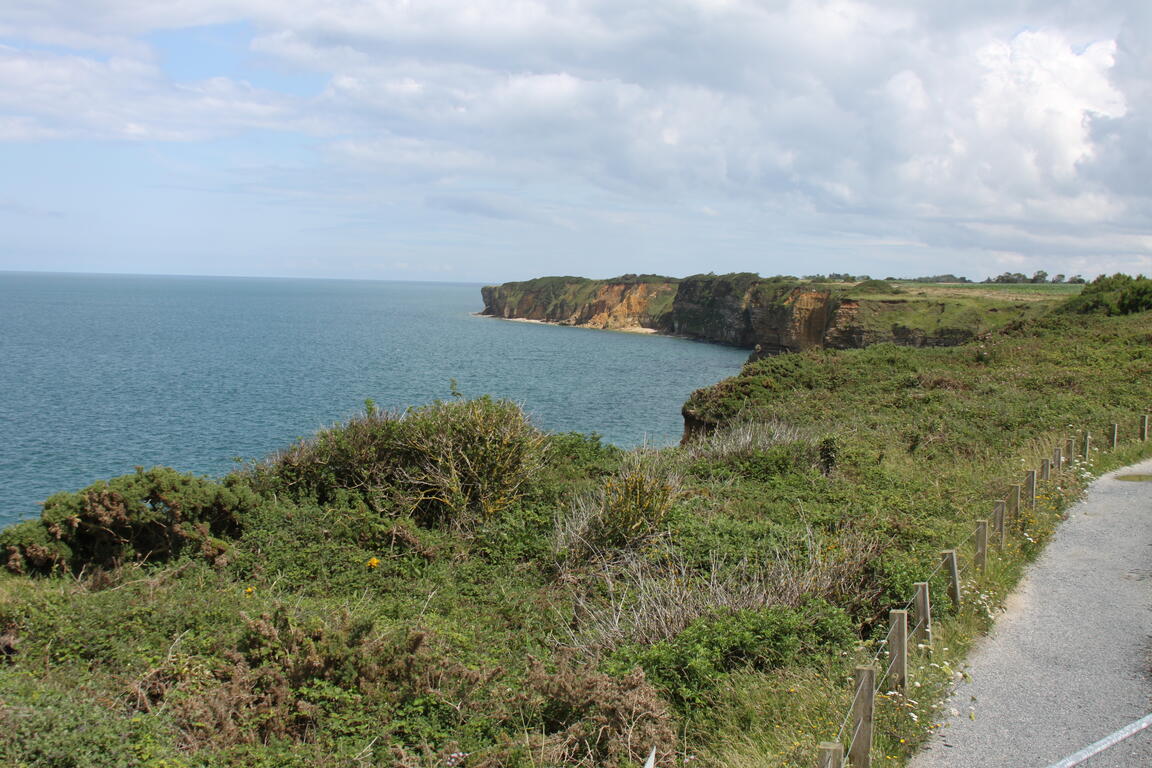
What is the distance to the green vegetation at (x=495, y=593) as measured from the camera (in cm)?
639

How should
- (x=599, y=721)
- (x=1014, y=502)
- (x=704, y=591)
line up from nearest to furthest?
(x=599, y=721) → (x=704, y=591) → (x=1014, y=502)

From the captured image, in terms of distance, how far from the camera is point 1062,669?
24.2ft

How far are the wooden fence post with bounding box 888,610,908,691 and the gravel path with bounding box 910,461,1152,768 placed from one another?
0.45m

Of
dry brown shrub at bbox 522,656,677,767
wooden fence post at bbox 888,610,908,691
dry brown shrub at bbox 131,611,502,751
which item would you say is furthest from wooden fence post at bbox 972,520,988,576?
dry brown shrub at bbox 131,611,502,751

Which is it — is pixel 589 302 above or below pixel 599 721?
above

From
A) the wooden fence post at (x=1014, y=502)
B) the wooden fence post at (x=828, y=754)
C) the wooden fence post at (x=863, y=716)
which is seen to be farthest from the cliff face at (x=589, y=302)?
the wooden fence post at (x=828, y=754)

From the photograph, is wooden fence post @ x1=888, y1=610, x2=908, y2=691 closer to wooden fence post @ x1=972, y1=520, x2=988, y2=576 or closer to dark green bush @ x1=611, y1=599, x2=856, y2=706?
dark green bush @ x1=611, y1=599, x2=856, y2=706

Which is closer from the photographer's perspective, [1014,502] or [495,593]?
[495,593]

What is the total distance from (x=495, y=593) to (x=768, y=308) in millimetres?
88378

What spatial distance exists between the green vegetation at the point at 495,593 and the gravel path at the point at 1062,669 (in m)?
0.31

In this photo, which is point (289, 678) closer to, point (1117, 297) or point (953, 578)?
point (953, 578)

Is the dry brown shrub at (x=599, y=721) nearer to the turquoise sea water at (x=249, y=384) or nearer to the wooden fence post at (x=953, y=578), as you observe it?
the wooden fence post at (x=953, y=578)

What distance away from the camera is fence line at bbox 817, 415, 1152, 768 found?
534 centimetres

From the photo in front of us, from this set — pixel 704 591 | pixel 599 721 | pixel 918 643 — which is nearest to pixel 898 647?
pixel 918 643
